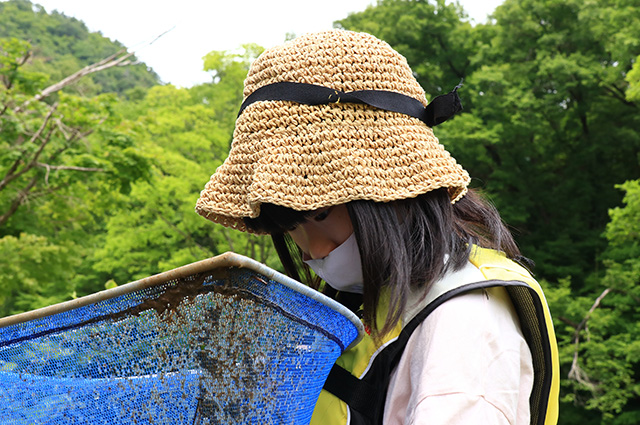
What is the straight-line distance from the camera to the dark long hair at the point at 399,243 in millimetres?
952

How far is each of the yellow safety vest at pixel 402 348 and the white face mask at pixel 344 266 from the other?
0.13 meters

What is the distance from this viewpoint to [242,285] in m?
0.74

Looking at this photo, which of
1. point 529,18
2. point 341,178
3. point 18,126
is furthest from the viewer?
point 529,18

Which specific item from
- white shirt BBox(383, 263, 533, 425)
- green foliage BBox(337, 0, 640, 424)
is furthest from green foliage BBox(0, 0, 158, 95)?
white shirt BBox(383, 263, 533, 425)

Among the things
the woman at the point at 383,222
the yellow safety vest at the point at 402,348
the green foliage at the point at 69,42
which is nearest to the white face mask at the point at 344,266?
the woman at the point at 383,222

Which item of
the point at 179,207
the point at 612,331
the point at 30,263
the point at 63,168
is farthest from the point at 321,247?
the point at 179,207

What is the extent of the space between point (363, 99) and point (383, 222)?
0.22 metres

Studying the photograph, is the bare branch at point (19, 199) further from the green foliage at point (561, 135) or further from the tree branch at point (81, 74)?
the green foliage at point (561, 135)

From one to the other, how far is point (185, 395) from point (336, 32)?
714mm

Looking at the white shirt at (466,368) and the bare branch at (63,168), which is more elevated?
the white shirt at (466,368)

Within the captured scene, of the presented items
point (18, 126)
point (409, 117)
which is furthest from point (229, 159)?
point (18, 126)

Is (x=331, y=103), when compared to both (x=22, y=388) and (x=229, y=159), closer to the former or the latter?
(x=229, y=159)

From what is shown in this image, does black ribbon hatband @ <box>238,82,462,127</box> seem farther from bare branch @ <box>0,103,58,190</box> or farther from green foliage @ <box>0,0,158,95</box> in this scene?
green foliage @ <box>0,0,158,95</box>

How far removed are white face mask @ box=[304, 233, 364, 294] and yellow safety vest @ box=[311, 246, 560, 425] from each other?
131 mm
